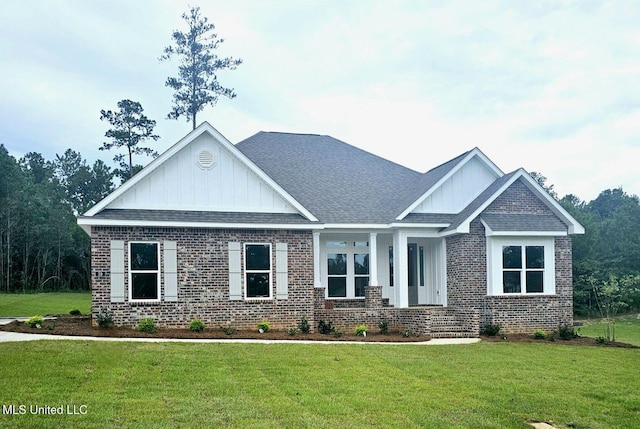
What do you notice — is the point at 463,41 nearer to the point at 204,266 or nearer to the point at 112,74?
the point at 204,266

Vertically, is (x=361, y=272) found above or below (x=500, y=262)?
below

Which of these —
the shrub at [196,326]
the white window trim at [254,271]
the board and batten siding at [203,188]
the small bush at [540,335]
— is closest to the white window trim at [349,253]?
the board and batten siding at [203,188]

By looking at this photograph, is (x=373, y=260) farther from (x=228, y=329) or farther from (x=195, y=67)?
(x=195, y=67)

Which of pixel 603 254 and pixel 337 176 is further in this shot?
pixel 603 254

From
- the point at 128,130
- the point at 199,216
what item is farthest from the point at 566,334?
the point at 128,130

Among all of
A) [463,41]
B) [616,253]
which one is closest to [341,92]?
[463,41]

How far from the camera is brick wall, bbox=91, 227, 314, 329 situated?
16.7m

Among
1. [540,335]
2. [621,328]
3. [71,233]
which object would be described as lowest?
[621,328]

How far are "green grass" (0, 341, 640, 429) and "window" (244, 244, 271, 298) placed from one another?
3.71m

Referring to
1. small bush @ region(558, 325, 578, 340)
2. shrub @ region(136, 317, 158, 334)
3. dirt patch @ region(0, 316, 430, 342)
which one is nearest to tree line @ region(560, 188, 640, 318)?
small bush @ region(558, 325, 578, 340)

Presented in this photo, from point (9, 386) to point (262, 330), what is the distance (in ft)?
27.7

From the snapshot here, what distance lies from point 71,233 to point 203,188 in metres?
38.4

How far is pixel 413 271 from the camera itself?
72.1 feet

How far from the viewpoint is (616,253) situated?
39.0 m
